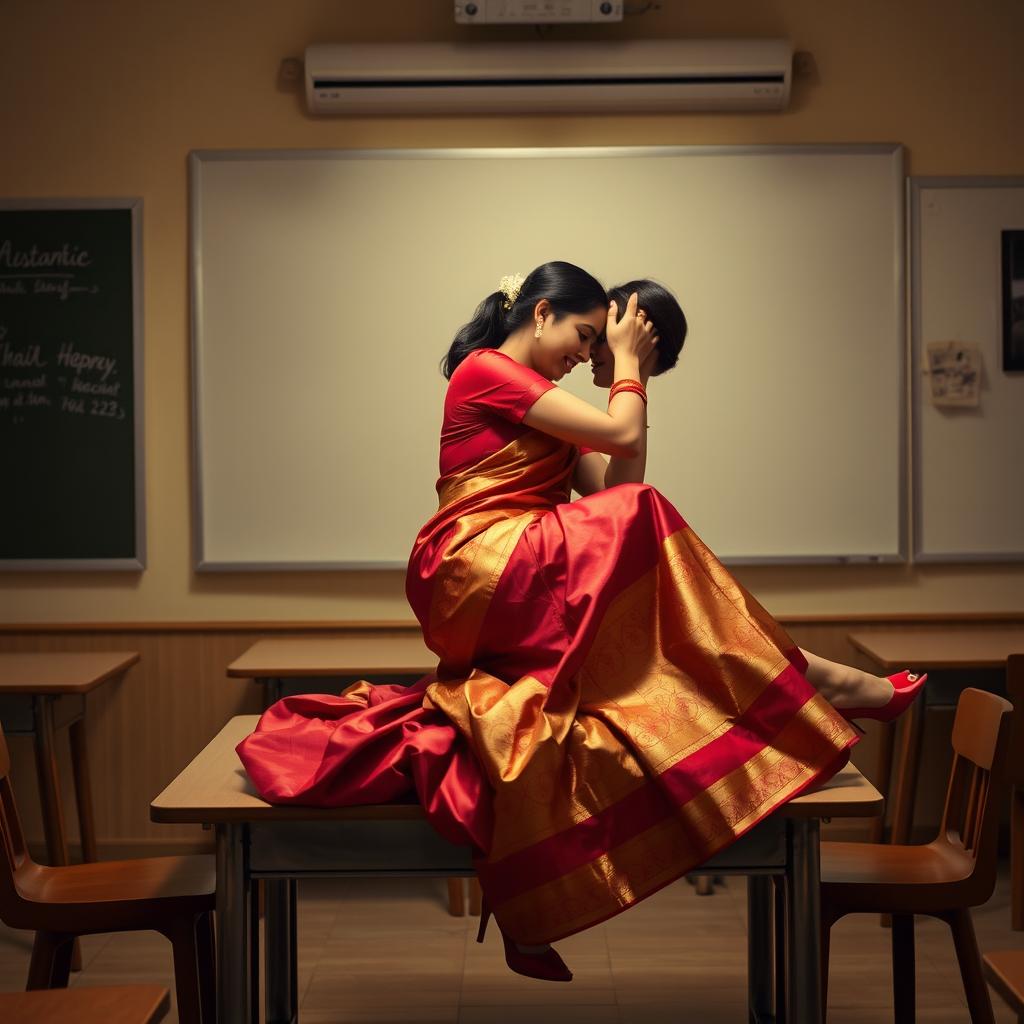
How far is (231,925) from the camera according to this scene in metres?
1.61

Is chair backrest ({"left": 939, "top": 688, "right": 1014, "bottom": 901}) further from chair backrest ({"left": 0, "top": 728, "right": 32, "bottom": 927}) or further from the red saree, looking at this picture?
chair backrest ({"left": 0, "top": 728, "right": 32, "bottom": 927})

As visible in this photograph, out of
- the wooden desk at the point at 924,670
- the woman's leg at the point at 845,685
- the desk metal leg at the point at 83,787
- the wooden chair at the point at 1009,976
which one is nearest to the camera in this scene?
the wooden chair at the point at 1009,976

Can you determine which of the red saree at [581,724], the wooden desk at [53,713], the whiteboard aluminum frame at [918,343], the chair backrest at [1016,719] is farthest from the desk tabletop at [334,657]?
the whiteboard aluminum frame at [918,343]

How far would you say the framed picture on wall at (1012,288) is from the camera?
352 cm

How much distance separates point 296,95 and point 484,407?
2.04m

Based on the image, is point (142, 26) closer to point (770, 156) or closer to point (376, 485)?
point (376, 485)

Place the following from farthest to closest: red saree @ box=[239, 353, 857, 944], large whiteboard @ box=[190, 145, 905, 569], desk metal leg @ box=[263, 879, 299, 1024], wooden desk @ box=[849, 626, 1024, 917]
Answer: large whiteboard @ box=[190, 145, 905, 569]
wooden desk @ box=[849, 626, 1024, 917]
desk metal leg @ box=[263, 879, 299, 1024]
red saree @ box=[239, 353, 857, 944]

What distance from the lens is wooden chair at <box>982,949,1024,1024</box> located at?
1247 mm

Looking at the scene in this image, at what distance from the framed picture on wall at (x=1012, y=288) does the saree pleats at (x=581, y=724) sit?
2298 mm

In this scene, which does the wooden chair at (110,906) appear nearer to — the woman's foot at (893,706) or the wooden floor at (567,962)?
the wooden floor at (567,962)

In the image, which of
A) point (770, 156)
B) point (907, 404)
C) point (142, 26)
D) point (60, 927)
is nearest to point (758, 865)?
point (60, 927)

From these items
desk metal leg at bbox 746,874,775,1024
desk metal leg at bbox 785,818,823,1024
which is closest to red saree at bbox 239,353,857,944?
desk metal leg at bbox 785,818,823,1024

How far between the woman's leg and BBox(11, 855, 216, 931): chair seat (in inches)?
41.6

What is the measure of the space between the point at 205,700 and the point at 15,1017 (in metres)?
2.28
